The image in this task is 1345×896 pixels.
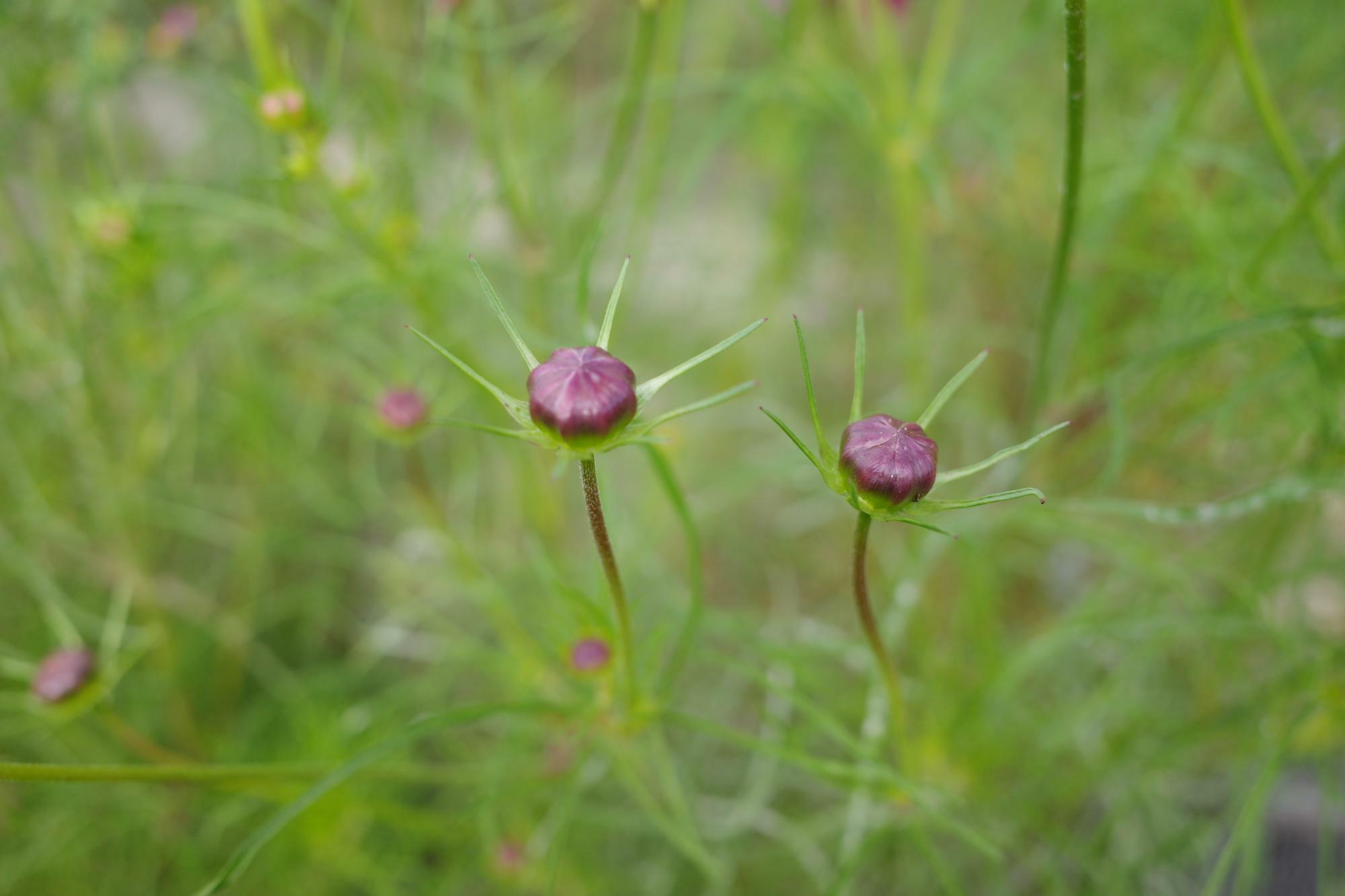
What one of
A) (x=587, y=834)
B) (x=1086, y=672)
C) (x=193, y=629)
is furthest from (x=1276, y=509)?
(x=193, y=629)

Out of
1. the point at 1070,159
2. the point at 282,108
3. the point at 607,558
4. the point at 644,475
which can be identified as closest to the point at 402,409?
the point at 282,108

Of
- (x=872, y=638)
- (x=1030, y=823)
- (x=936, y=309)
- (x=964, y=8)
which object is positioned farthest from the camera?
(x=964, y=8)

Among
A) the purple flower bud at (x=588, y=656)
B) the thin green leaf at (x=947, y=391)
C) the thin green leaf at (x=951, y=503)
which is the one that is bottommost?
the purple flower bud at (x=588, y=656)

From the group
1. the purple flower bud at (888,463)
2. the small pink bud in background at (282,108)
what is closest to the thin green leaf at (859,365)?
the purple flower bud at (888,463)

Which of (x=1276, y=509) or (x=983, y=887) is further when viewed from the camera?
(x=983, y=887)

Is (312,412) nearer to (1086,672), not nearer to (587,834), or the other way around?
(587,834)

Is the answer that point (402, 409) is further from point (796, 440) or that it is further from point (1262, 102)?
point (1262, 102)

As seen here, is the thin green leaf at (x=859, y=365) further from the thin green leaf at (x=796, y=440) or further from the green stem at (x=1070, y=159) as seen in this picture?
the green stem at (x=1070, y=159)
